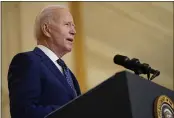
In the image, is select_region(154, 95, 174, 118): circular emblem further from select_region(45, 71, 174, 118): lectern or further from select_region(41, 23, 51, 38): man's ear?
select_region(41, 23, 51, 38): man's ear

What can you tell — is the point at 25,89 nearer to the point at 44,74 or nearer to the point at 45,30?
the point at 44,74

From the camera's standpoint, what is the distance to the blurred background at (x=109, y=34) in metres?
3.67

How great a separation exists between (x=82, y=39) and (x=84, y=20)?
161mm

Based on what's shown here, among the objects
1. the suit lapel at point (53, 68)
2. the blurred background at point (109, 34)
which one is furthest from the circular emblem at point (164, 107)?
the blurred background at point (109, 34)

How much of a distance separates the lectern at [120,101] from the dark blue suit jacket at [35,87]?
254 mm

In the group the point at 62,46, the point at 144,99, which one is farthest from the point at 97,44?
the point at 144,99

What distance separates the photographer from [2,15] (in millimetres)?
3535

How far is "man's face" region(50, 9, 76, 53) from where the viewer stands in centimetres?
205

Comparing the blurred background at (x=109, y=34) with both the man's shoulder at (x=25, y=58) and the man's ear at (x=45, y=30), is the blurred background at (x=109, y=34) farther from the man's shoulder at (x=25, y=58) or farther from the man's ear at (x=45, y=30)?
the man's shoulder at (x=25, y=58)

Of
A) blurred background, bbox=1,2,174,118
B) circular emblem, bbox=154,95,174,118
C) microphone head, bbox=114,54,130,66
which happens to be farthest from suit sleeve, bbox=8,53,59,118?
blurred background, bbox=1,2,174,118

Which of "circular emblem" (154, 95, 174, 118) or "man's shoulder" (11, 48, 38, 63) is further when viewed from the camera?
"man's shoulder" (11, 48, 38, 63)

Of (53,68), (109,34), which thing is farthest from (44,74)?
(109,34)

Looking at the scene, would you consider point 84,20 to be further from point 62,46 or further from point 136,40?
point 62,46

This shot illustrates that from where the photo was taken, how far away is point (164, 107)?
141 cm
